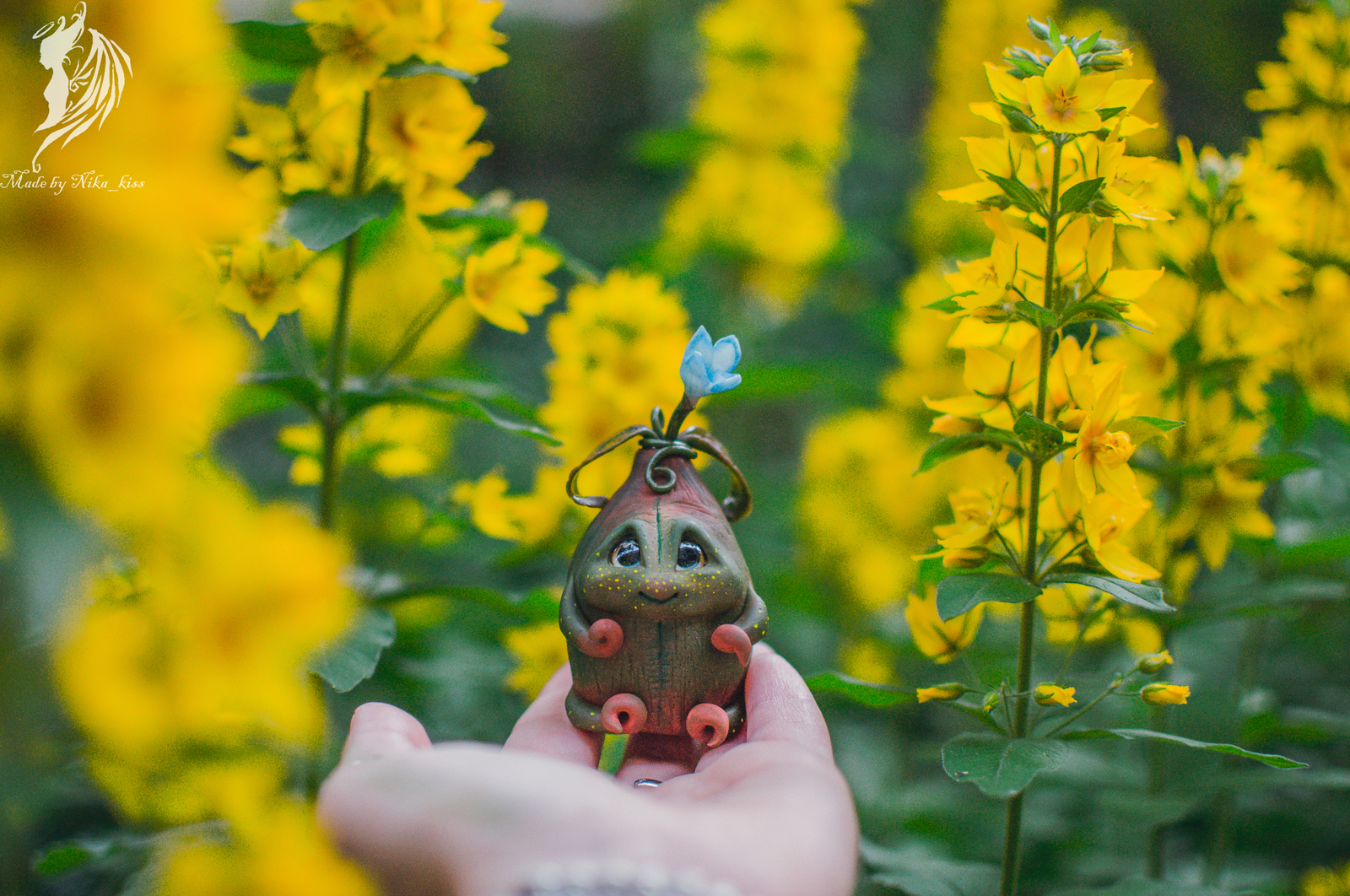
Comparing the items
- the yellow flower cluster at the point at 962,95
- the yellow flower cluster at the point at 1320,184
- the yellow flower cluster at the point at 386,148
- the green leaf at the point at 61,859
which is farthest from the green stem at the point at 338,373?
the yellow flower cluster at the point at 962,95

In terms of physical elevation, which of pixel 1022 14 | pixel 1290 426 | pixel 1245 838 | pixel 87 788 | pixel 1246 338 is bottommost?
pixel 1245 838

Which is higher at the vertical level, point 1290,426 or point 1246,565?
point 1290,426

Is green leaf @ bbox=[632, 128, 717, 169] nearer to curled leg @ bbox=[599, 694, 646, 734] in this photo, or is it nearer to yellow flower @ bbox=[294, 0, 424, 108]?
yellow flower @ bbox=[294, 0, 424, 108]

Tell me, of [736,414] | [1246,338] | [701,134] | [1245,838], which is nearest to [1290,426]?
[1246,338]

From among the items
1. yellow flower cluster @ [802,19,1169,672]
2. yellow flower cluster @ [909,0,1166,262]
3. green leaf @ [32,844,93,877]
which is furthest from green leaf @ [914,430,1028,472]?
yellow flower cluster @ [909,0,1166,262]

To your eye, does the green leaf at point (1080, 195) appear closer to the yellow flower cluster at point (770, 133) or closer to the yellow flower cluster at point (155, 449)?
the yellow flower cluster at point (155, 449)

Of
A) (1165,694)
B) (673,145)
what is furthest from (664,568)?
(673,145)

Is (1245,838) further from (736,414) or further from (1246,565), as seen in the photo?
(736,414)
